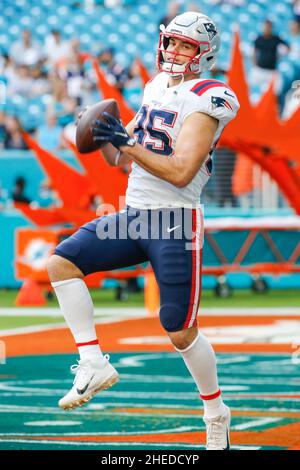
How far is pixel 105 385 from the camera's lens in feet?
17.8

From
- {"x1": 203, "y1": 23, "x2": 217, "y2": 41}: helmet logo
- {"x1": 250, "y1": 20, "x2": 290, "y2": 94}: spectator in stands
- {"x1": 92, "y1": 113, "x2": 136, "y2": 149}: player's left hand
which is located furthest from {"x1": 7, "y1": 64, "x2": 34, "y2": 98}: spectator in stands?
{"x1": 92, "y1": 113, "x2": 136, "y2": 149}: player's left hand

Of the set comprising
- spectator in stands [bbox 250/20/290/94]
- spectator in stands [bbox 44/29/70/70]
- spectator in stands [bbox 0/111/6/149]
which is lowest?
spectator in stands [bbox 0/111/6/149]

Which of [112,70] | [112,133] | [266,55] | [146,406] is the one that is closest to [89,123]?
[112,133]

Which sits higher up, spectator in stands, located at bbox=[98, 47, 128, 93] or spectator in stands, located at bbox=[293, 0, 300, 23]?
spectator in stands, located at bbox=[293, 0, 300, 23]

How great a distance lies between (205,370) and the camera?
545 centimetres

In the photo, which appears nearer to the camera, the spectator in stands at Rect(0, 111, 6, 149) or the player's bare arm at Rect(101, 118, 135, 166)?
the player's bare arm at Rect(101, 118, 135, 166)

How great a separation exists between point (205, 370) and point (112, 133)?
117cm

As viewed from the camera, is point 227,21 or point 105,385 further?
point 227,21

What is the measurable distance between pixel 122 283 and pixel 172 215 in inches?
402

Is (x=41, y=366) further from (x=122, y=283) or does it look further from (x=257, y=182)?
(x=257, y=182)

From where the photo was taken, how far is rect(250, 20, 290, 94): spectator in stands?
64.0 feet

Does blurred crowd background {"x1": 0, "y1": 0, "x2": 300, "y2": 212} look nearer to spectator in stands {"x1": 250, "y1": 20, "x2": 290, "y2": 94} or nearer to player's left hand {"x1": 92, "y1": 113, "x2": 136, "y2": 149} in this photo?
spectator in stands {"x1": 250, "y1": 20, "x2": 290, "y2": 94}

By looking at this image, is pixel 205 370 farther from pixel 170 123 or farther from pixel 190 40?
pixel 190 40
